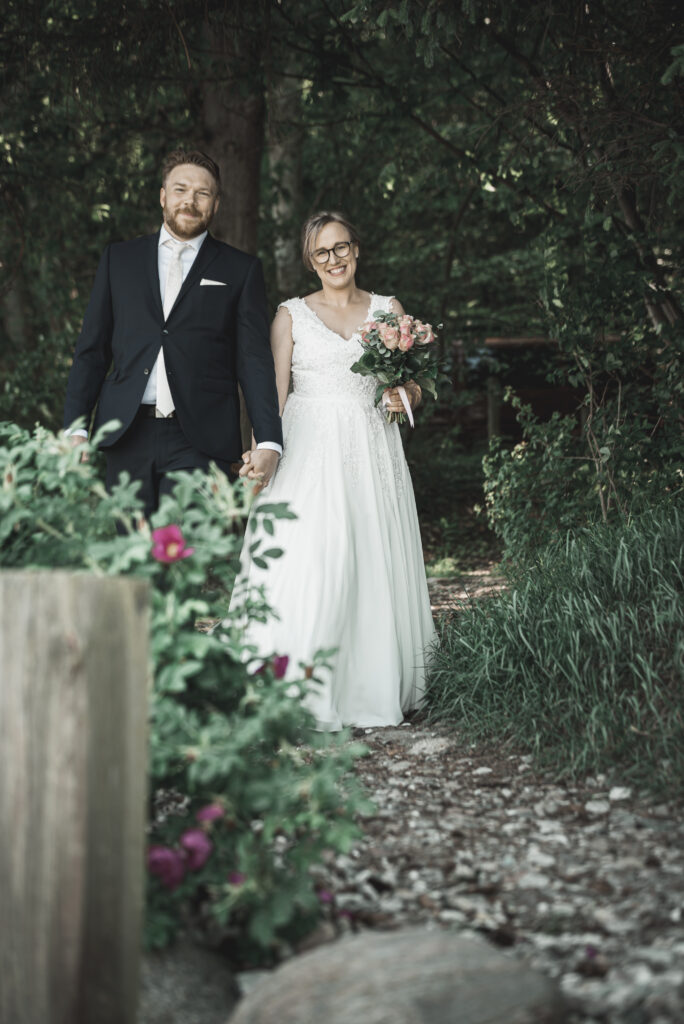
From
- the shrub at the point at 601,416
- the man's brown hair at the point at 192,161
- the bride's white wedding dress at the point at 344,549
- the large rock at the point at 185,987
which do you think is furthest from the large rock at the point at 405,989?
the shrub at the point at 601,416

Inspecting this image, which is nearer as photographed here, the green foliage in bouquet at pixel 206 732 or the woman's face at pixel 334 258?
the green foliage in bouquet at pixel 206 732

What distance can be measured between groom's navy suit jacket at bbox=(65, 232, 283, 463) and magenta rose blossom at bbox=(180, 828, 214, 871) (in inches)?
87.0

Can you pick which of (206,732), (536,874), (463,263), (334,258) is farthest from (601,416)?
(463,263)

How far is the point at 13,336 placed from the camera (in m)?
13.2

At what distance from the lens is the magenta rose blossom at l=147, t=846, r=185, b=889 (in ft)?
7.66

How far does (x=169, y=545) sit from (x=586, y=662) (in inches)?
87.1

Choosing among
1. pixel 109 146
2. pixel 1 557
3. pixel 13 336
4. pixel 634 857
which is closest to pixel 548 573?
pixel 634 857

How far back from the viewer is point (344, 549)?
15.8ft

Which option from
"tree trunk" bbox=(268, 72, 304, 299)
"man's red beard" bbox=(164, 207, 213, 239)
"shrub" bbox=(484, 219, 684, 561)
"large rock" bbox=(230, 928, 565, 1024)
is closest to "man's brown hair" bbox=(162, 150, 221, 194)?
"man's red beard" bbox=(164, 207, 213, 239)

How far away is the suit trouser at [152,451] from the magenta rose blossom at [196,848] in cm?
216

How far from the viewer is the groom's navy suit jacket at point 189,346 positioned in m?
4.37

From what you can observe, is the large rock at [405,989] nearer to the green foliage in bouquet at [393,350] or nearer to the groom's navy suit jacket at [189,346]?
the groom's navy suit jacket at [189,346]

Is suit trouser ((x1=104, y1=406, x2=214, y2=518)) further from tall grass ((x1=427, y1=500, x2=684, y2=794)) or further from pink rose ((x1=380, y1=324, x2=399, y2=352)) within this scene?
tall grass ((x1=427, y1=500, x2=684, y2=794))

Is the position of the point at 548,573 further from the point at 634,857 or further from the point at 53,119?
the point at 53,119
